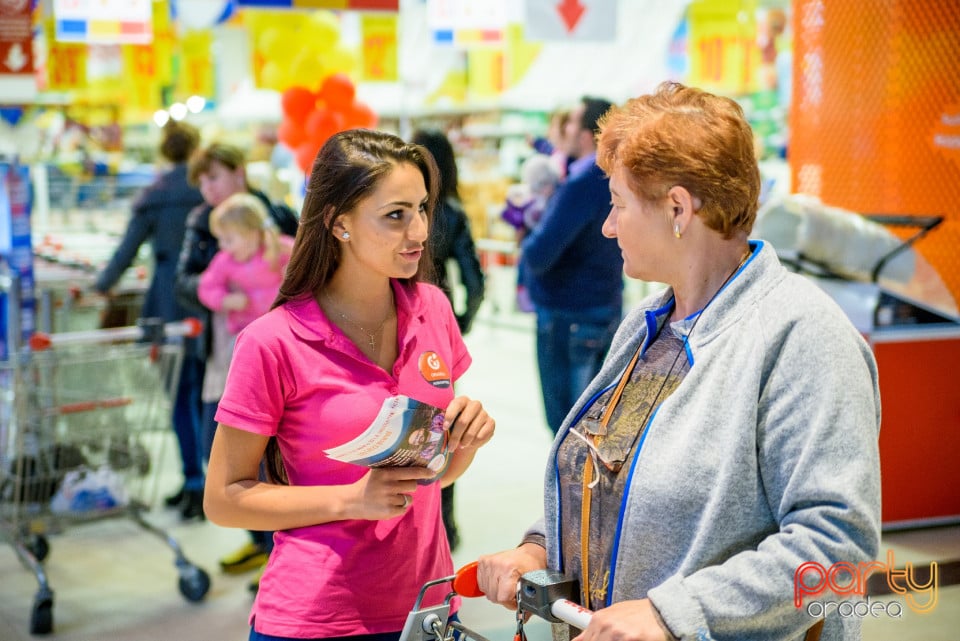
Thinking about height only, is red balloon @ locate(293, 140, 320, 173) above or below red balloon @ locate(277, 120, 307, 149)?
below

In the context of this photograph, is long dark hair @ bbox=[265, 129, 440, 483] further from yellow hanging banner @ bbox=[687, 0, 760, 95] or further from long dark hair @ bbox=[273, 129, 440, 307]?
yellow hanging banner @ bbox=[687, 0, 760, 95]

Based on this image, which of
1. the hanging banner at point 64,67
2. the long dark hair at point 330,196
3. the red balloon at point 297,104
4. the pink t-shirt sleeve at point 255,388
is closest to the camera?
the pink t-shirt sleeve at point 255,388

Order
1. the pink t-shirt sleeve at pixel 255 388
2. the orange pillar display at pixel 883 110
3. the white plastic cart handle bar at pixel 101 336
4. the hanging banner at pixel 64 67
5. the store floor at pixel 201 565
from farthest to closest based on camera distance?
the hanging banner at pixel 64 67 → the orange pillar display at pixel 883 110 → the store floor at pixel 201 565 → the white plastic cart handle bar at pixel 101 336 → the pink t-shirt sleeve at pixel 255 388

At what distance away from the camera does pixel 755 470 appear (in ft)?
4.64

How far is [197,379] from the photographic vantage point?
5.33 m

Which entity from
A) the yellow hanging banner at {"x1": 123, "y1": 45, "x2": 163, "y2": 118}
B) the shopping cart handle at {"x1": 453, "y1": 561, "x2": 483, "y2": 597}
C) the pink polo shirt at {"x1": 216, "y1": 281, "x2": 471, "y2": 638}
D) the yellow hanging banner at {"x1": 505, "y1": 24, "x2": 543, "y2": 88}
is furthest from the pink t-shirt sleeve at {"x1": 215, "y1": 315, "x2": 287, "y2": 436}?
the yellow hanging banner at {"x1": 123, "y1": 45, "x2": 163, "y2": 118}

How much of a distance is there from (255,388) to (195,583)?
2.67 m

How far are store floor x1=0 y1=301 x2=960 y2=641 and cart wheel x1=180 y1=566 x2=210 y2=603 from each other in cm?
4

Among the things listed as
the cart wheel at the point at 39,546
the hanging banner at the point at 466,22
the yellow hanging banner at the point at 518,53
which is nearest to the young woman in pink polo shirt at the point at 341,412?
the cart wheel at the point at 39,546

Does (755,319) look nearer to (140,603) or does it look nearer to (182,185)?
(140,603)

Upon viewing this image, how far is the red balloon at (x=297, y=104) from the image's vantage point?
5812 millimetres

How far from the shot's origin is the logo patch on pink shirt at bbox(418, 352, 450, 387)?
2066mm

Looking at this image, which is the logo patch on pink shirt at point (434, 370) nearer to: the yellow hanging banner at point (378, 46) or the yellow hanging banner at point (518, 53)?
the yellow hanging banner at point (378, 46)

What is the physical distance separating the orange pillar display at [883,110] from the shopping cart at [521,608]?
4321 mm
